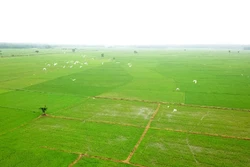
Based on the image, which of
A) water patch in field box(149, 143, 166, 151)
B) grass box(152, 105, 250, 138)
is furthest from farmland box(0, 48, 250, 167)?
water patch in field box(149, 143, 166, 151)

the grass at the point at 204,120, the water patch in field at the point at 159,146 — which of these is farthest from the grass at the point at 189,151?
the grass at the point at 204,120

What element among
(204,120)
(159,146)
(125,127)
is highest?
(125,127)

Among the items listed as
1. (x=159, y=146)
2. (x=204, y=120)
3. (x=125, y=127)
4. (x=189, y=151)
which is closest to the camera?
(x=189, y=151)

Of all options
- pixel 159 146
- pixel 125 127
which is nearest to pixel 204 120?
pixel 159 146

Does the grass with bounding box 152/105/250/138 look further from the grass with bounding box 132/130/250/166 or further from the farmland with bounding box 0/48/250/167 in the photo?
the grass with bounding box 132/130/250/166

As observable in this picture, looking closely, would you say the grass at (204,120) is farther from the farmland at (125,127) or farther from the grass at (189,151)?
the grass at (189,151)

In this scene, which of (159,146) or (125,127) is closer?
(159,146)

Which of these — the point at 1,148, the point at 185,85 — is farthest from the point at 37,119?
the point at 185,85

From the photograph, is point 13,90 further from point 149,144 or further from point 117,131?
point 149,144

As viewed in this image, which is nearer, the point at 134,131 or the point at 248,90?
the point at 134,131

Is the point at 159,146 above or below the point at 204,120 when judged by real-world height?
below

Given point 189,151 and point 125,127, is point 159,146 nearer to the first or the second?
point 189,151
